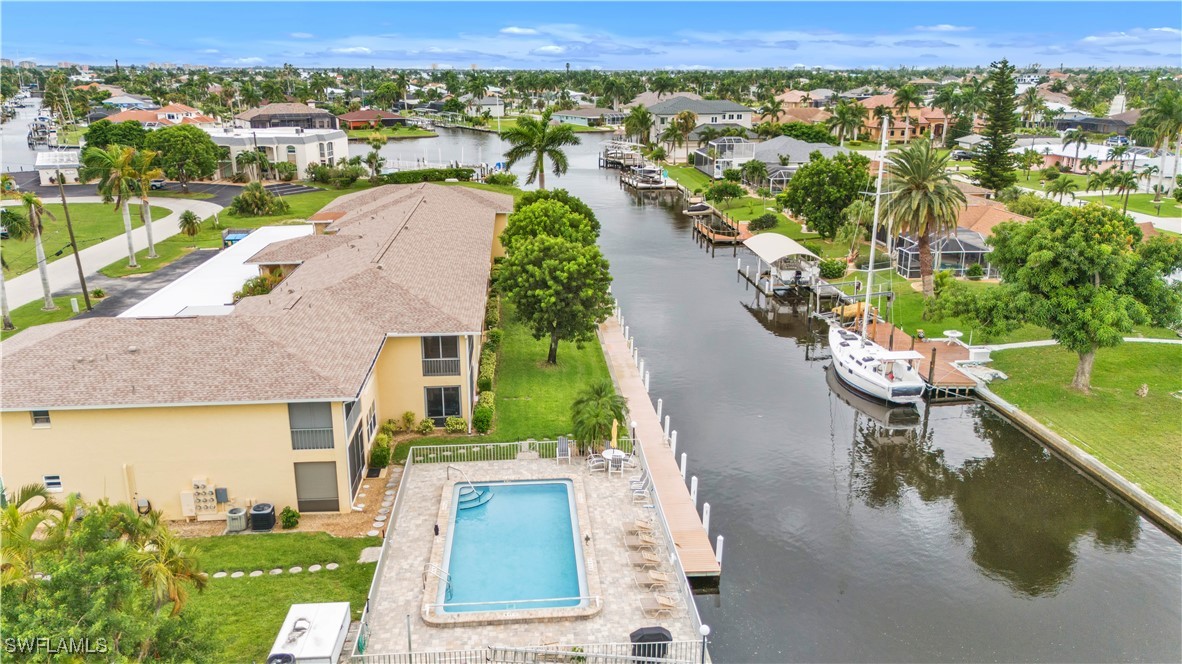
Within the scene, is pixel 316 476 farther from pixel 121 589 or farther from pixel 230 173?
pixel 230 173

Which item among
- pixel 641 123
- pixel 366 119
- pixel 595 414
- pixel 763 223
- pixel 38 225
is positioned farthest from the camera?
pixel 366 119

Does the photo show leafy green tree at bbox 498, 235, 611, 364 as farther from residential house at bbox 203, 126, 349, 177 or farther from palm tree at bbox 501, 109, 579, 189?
residential house at bbox 203, 126, 349, 177

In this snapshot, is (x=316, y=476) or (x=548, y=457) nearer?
(x=316, y=476)

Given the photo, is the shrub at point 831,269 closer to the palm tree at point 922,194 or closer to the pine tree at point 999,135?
the palm tree at point 922,194

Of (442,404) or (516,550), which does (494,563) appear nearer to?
(516,550)

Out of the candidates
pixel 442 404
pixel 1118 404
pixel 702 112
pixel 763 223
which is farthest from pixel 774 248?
pixel 702 112

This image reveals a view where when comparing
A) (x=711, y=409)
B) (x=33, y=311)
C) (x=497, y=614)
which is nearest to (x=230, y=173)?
(x=33, y=311)
